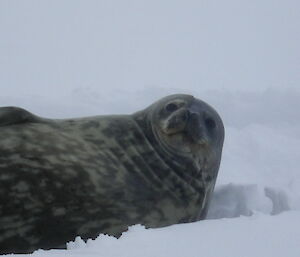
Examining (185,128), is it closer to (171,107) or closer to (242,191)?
(171,107)

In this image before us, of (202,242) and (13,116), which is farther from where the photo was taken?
(13,116)

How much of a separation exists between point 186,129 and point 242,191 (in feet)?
2.91

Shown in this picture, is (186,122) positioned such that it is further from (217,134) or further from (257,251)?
(257,251)

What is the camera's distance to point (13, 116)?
10.4 feet

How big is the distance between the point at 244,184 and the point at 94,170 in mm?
1563

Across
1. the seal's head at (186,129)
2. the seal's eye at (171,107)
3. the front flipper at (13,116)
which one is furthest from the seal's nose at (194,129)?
the front flipper at (13,116)

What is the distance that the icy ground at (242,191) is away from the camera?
1.77 meters

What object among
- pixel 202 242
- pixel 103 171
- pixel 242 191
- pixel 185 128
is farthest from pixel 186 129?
pixel 202 242

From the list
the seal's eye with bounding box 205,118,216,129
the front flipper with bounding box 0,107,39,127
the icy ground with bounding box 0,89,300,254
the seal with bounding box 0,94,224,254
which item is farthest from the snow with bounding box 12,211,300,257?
the seal's eye with bounding box 205,118,216,129

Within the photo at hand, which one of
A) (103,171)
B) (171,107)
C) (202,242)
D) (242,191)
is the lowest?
(242,191)

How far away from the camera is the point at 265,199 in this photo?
4.17 m

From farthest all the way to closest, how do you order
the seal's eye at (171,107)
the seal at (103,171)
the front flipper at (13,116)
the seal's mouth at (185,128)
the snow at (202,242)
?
the seal's eye at (171,107) → the seal's mouth at (185,128) → the front flipper at (13,116) → the seal at (103,171) → the snow at (202,242)

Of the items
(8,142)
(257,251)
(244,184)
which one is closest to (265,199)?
(244,184)

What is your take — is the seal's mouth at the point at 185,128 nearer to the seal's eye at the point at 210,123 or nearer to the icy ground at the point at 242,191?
the seal's eye at the point at 210,123
